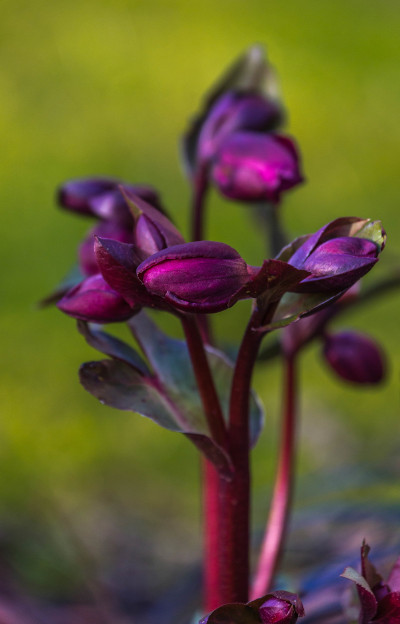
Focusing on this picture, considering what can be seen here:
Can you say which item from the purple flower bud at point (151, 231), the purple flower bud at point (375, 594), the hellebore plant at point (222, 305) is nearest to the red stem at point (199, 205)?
the hellebore plant at point (222, 305)

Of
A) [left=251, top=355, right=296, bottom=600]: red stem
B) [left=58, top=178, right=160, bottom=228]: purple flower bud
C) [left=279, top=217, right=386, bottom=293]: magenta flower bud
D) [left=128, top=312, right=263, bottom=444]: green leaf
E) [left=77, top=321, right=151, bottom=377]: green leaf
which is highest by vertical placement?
[left=58, top=178, right=160, bottom=228]: purple flower bud

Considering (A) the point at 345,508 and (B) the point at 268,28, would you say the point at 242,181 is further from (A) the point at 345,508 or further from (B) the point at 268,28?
(B) the point at 268,28

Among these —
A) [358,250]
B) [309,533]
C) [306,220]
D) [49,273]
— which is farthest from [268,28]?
[358,250]

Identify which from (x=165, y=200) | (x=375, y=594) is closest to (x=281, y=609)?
(x=375, y=594)

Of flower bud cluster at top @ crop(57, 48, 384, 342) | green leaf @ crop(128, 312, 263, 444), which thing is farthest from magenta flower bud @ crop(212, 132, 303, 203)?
green leaf @ crop(128, 312, 263, 444)

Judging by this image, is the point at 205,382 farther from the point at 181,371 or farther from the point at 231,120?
the point at 231,120

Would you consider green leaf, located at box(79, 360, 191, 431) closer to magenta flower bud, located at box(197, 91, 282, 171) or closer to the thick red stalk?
the thick red stalk

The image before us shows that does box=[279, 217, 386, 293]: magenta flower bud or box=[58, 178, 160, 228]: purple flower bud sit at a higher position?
box=[58, 178, 160, 228]: purple flower bud
